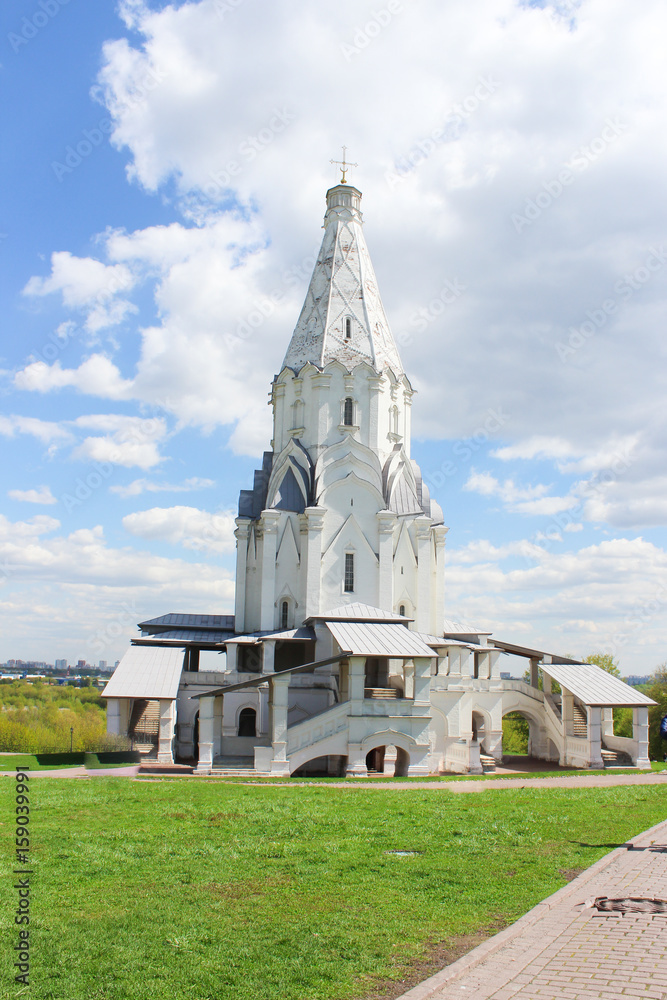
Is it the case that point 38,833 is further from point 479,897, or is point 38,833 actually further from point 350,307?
point 350,307

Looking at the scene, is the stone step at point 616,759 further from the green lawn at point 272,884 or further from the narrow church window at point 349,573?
the green lawn at point 272,884

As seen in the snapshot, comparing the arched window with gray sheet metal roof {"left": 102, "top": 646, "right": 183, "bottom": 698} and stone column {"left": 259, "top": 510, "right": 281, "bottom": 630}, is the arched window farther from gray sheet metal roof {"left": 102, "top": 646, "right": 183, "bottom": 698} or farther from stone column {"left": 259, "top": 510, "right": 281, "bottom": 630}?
stone column {"left": 259, "top": 510, "right": 281, "bottom": 630}

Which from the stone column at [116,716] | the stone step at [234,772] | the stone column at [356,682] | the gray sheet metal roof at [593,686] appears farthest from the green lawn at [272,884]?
the gray sheet metal roof at [593,686]

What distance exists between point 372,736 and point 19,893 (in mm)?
16179

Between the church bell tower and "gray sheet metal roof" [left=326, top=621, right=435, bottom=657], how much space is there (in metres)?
5.12

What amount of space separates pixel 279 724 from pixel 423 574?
37.2 ft

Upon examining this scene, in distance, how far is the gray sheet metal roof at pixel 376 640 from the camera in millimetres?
22547

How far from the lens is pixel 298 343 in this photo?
114ft

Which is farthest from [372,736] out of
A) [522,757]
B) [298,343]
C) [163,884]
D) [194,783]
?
[298,343]

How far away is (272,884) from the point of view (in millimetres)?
7719

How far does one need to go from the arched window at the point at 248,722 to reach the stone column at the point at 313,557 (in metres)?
4.28

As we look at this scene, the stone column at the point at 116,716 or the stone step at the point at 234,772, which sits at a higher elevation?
the stone column at the point at 116,716

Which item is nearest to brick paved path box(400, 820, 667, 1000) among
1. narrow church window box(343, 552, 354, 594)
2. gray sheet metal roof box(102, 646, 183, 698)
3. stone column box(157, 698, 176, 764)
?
stone column box(157, 698, 176, 764)

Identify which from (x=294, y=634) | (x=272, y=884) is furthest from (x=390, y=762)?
(x=272, y=884)
